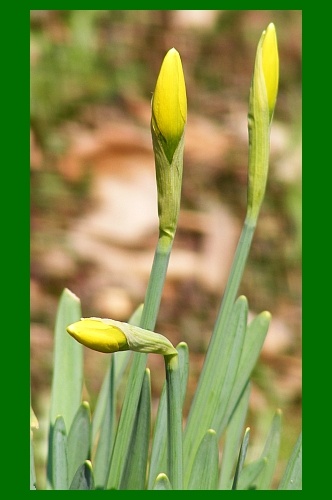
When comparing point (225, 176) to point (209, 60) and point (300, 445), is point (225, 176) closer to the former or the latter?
point (209, 60)

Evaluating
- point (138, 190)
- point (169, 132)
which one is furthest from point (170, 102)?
point (138, 190)

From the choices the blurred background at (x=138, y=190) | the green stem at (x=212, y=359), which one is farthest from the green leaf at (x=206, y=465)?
the blurred background at (x=138, y=190)

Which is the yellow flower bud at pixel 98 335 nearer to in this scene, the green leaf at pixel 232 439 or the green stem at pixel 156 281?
the green stem at pixel 156 281

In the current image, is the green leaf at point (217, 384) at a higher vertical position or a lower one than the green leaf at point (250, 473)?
higher

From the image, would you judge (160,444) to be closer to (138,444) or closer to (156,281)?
(138,444)

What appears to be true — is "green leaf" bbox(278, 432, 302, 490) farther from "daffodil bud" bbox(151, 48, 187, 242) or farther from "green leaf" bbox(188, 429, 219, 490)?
"daffodil bud" bbox(151, 48, 187, 242)

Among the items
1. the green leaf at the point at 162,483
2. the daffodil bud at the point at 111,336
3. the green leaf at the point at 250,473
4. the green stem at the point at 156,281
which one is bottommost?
the green leaf at the point at 250,473
